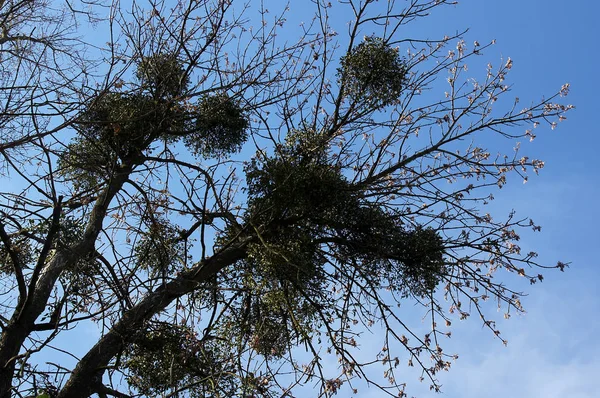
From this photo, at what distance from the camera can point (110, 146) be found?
5277mm

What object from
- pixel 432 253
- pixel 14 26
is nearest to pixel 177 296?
pixel 432 253

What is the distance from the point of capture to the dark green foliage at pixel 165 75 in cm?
528

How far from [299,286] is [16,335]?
184cm

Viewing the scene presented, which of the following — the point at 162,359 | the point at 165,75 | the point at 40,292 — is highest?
the point at 165,75

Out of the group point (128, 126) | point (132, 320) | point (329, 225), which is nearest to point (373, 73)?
point (329, 225)

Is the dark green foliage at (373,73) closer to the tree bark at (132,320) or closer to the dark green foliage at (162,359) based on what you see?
the tree bark at (132,320)

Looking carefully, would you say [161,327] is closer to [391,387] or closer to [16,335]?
[16,335]

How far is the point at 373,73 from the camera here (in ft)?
16.9

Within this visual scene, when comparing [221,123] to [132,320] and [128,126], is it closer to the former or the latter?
[128,126]

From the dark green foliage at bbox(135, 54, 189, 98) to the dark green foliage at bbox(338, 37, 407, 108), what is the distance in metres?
1.27

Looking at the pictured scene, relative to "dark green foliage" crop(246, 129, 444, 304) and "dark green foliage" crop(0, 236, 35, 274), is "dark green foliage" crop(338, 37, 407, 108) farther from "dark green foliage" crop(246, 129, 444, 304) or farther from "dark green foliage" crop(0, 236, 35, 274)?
"dark green foliage" crop(0, 236, 35, 274)

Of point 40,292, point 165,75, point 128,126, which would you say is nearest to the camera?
point 40,292

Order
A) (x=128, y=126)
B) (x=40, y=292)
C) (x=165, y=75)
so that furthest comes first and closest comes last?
(x=165, y=75) < (x=128, y=126) < (x=40, y=292)

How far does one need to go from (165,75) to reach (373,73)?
1.66 metres
